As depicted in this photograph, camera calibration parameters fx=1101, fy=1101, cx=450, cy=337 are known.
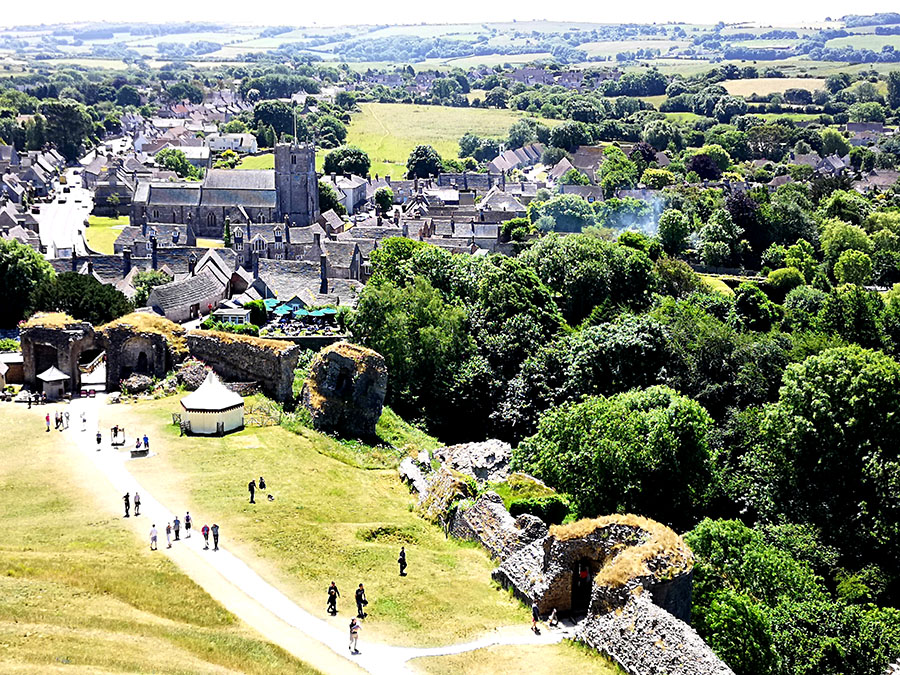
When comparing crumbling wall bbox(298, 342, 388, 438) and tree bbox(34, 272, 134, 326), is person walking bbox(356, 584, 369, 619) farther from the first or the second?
tree bbox(34, 272, 134, 326)

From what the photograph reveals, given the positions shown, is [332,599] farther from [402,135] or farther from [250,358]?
[402,135]

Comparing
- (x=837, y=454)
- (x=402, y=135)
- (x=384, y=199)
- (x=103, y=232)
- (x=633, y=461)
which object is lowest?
(x=103, y=232)

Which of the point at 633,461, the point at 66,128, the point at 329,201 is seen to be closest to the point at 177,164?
the point at 66,128

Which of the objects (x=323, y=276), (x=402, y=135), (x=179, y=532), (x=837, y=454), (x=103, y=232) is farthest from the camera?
(x=402, y=135)

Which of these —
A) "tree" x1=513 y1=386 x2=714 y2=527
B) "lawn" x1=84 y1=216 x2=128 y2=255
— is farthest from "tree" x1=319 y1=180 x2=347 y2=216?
"tree" x1=513 y1=386 x2=714 y2=527

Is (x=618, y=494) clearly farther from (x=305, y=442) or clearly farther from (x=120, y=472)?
(x=120, y=472)

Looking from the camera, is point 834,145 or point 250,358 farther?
point 834,145

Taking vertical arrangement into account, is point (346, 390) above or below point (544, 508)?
above

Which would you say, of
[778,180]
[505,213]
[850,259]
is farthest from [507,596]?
[778,180]
